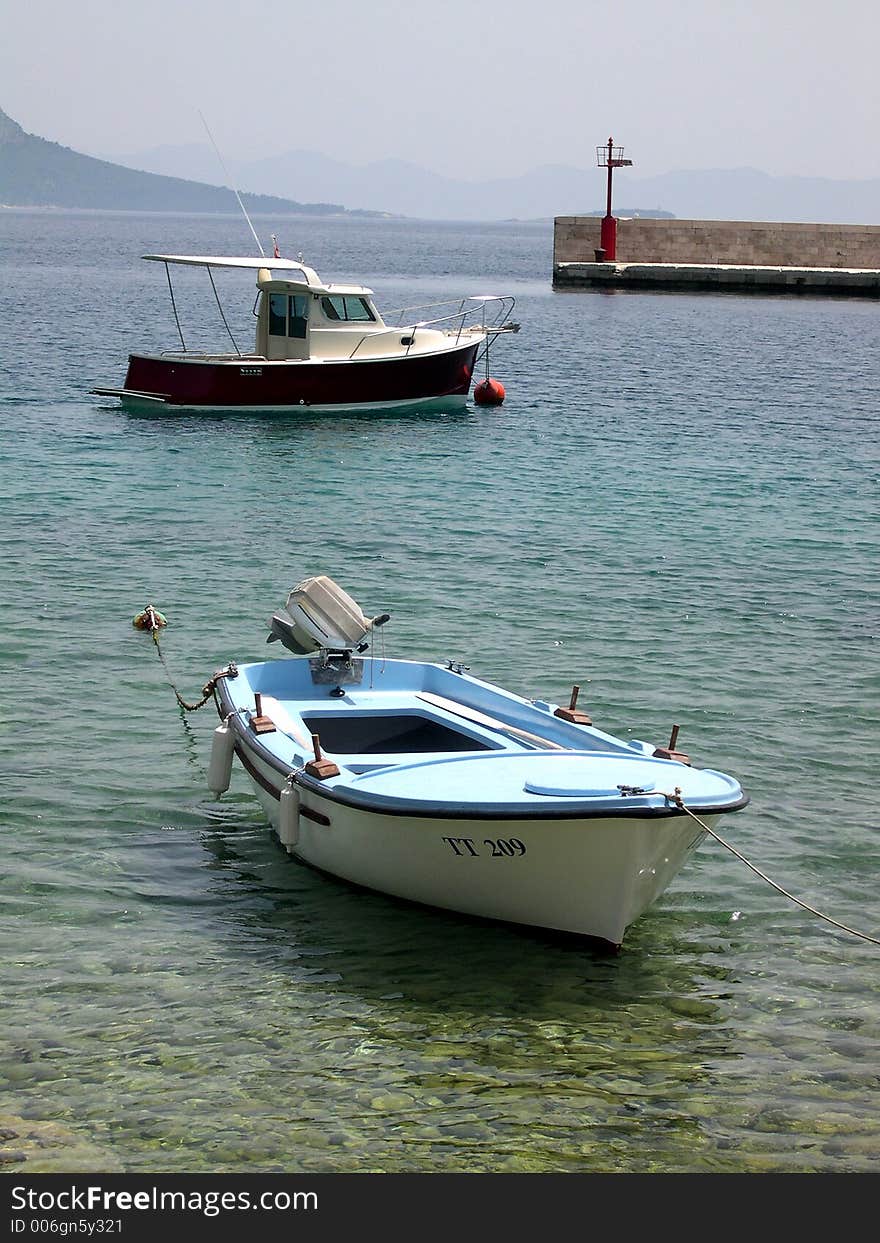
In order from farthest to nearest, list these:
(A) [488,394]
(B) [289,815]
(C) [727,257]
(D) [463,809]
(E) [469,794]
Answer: (C) [727,257] → (A) [488,394] → (B) [289,815] → (E) [469,794] → (D) [463,809]

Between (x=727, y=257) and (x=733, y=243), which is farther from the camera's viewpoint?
(x=727, y=257)

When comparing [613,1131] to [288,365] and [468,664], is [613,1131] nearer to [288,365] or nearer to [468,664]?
[468,664]

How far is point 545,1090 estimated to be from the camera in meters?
7.08

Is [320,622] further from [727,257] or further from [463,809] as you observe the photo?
[727,257]

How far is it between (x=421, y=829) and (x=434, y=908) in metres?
0.70

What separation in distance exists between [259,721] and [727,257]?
74170 millimetres

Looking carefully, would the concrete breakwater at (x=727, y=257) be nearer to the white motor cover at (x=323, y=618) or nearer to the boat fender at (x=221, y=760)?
the white motor cover at (x=323, y=618)

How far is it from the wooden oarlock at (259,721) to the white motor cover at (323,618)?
0.73 metres

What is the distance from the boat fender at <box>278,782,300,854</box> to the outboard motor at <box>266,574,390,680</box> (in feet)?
5.63

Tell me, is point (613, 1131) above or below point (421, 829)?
below

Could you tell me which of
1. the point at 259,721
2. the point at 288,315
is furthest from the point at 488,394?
the point at 259,721

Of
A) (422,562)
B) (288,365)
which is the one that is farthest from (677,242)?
(422,562)

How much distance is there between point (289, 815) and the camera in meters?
Result: 9.04

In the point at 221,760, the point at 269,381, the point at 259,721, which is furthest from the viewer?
the point at 269,381
